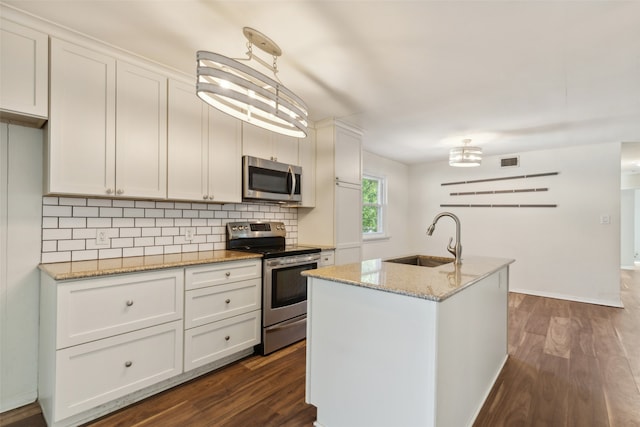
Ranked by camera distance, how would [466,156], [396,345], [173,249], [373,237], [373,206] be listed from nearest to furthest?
1. [396,345]
2. [173,249]
3. [466,156]
4. [373,237]
5. [373,206]

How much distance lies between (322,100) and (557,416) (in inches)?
117

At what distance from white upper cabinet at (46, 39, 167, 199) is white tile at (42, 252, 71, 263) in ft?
1.55

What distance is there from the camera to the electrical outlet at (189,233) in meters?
2.67

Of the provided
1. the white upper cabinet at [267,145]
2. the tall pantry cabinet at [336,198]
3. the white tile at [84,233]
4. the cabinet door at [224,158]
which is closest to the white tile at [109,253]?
the white tile at [84,233]

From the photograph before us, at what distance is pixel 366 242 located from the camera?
5.10m

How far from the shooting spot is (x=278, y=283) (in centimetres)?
271

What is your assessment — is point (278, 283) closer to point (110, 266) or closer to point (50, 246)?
point (110, 266)

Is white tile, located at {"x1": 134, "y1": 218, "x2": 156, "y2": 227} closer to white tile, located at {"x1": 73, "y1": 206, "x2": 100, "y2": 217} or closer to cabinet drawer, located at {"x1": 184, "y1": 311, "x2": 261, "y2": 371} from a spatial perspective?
white tile, located at {"x1": 73, "y1": 206, "x2": 100, "y2": 217}

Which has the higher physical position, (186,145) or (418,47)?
(418,47)

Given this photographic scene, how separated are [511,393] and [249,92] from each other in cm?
263

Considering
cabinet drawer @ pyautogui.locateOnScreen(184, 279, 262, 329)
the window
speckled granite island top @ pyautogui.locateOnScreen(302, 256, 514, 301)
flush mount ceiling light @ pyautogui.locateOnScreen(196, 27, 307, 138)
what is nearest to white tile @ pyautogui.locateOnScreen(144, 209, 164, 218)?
cabinet drawer @ pyautogui.locateOnScreen(184, 279, 262, 329)

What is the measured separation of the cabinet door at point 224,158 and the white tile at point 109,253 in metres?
0.79

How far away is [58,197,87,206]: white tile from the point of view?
204cm

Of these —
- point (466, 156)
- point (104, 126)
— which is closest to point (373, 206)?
point (466, 156)
